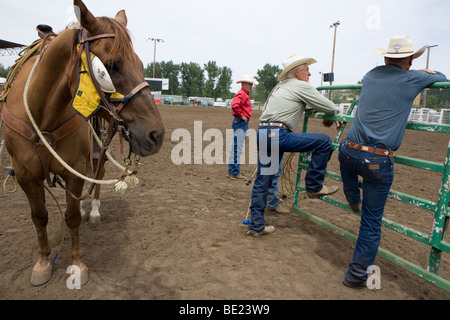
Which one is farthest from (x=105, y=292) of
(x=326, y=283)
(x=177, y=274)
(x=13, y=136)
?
(x=326, y=283)

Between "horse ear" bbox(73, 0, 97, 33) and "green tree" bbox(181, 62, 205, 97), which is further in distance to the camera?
"green tree" bbox(181, 62, 205, 97)

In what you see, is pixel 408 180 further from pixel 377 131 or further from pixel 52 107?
pixel 52 107

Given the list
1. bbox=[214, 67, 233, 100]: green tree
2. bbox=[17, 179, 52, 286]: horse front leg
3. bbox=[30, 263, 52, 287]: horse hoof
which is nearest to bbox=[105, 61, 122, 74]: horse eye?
bbox=[17, 179, 52, 286]: horse front leg

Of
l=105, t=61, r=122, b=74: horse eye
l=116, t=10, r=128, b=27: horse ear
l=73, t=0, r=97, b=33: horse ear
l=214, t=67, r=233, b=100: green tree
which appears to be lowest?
l=105, t=61, r=122, b=74: horse eye

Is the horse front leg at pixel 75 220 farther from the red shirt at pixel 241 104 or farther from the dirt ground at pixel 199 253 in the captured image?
the red shirt at pixel 241 104

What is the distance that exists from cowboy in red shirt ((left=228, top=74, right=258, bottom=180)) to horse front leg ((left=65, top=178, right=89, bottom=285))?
4.20 meters

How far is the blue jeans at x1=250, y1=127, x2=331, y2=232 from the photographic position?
3525 mm

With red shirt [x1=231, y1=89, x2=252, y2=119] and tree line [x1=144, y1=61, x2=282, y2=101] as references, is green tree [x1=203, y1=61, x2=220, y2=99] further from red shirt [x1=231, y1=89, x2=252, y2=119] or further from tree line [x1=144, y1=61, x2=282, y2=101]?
red shirt [x1=231, y1=89, x2=252, y2=119]

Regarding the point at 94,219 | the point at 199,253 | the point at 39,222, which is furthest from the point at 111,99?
the point at 94,219

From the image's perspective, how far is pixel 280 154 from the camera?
12.7ft

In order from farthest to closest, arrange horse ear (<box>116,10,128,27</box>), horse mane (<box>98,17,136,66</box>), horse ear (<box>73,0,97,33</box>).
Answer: horse ear (<box>116,10,128,27</box>) → horse mane (<box>98,17,136,66</box>) → horse ear (<box>73,0,97,33</box>)

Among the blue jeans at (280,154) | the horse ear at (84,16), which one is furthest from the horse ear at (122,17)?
the blue jeans at (280,154)

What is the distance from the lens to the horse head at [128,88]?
6.79 ft

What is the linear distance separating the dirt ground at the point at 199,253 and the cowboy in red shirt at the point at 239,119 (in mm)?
1293
